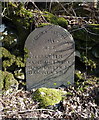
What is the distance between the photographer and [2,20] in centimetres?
278

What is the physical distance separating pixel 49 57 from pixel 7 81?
0.75m

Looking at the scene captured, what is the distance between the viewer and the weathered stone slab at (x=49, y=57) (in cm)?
270

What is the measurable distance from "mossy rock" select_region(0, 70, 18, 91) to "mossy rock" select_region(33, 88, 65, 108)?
0.37 meters

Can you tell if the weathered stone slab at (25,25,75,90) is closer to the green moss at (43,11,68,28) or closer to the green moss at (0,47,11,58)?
the green moss at (43,11,68,28)

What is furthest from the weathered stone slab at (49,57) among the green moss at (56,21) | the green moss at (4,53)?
the green moss at (4,53)

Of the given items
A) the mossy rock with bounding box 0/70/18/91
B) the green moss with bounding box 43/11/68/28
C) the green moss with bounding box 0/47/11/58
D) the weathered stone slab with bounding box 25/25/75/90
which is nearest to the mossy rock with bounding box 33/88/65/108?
the weathered stone slab with bounding box 25/25/75/90

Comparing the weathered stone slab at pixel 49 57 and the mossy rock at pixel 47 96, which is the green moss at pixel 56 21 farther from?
the mossy rock at pixel 47 96

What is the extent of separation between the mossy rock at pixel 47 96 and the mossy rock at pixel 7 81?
1.22 ft

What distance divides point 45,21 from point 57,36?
344mm

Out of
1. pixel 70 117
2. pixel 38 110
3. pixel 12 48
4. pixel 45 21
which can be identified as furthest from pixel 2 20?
pixel 70 117

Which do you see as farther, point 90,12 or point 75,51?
point 90,12

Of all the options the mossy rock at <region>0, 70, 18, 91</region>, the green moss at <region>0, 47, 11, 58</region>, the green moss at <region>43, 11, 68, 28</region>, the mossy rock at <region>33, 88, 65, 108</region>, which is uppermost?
the green moss at <region>43, 11, 68, 28</region>

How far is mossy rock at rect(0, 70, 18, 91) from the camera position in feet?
8.55

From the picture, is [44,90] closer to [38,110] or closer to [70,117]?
[38,110]
